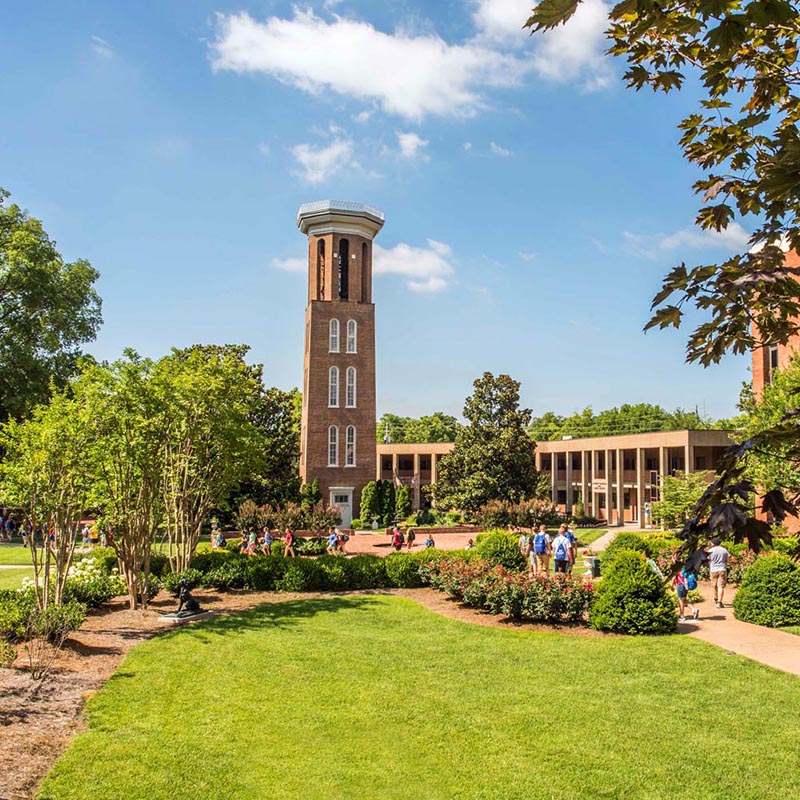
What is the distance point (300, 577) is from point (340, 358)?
25.9m

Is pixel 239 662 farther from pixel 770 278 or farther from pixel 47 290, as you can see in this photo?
pixel 47 290

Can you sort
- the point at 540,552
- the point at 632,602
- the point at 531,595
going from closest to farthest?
the point at 632,602 → the point at 531,595 → the point at 540,552

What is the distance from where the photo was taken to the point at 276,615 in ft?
51.6

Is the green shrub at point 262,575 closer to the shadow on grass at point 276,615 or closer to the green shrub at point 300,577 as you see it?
the green shrub at point 300,577

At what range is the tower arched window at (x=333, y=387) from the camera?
43844mm

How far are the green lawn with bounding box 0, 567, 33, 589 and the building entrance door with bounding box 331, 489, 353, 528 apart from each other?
63.4ft

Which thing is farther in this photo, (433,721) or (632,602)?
(632,602)

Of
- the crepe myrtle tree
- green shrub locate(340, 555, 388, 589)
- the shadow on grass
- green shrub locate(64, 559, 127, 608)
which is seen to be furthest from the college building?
the crepe myrtle tree

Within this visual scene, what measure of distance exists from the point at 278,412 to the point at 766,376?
84.5ft

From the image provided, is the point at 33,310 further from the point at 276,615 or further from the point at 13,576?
the point at 276,615

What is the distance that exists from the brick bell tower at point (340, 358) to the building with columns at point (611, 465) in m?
5.89

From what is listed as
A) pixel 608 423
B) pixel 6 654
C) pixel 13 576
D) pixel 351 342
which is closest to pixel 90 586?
pixel 6 654

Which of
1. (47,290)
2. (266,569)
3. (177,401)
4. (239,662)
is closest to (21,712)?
(239,662)

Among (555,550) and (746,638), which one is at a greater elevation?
(555,550)
